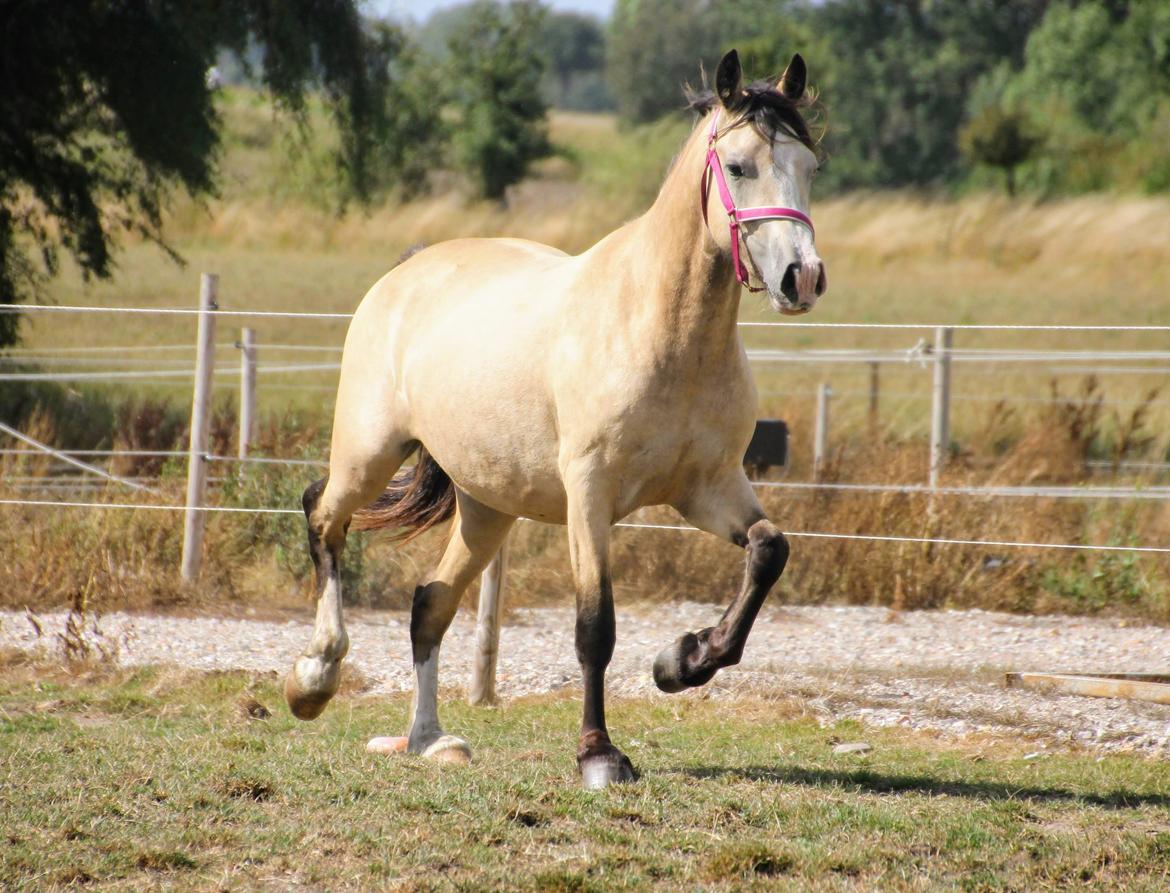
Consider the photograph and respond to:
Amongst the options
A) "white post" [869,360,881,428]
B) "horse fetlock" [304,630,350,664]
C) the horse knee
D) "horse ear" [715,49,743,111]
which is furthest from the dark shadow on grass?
"white post" [869,360,881,428]

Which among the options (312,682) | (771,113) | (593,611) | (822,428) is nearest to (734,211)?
(771,113)

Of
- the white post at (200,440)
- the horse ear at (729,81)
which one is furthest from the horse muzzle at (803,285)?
the white post at (200,440)

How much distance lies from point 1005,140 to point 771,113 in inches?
1356

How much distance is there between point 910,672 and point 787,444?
2.69 metres

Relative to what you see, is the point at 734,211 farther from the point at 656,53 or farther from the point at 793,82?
the point at 656,53

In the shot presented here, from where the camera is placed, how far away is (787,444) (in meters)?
10.0

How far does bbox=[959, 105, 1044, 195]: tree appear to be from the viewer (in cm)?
3691

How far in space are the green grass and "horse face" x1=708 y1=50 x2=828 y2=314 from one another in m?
1.53

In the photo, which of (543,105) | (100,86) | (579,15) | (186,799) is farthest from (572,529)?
(579,15)

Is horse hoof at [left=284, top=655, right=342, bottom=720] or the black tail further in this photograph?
the black tail

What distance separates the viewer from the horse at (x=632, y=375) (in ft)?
15.2

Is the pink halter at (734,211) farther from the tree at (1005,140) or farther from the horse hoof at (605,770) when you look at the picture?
the tree at (1005,140)

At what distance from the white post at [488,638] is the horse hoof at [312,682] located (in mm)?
1165

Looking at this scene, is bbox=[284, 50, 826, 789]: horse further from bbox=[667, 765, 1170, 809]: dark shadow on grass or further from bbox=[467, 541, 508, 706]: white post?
bbox=[467, 541, 508, 706]: white post
